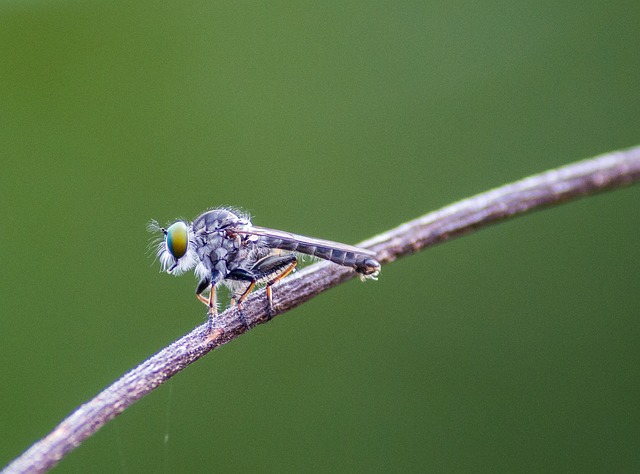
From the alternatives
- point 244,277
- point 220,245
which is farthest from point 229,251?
point 244,277

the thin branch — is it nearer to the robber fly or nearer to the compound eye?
the robber fly

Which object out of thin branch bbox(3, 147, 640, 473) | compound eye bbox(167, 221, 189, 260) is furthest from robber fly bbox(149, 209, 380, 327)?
thin branch bbox(3, 147, 640, 473)

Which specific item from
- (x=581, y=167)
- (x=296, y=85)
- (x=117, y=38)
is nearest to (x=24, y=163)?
(x=117, y=38)

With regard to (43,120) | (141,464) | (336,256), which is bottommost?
(336,256)

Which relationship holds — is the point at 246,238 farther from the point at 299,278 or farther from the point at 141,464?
the point at 141,464

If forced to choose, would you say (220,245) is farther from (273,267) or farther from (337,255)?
(337,255)
